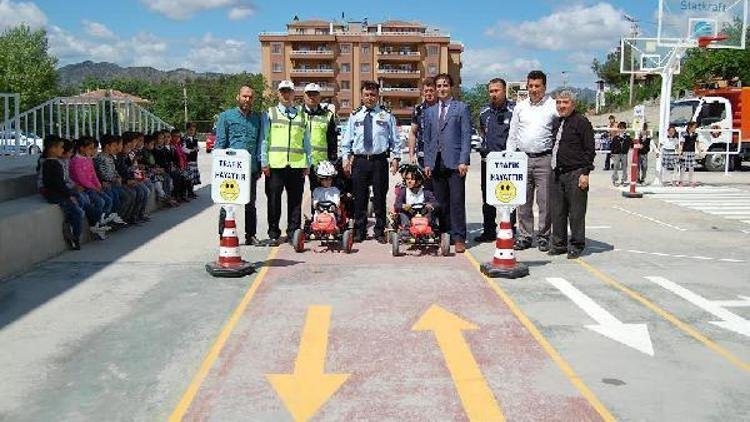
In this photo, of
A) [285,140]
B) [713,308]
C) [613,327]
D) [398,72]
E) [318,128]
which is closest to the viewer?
[613,327]

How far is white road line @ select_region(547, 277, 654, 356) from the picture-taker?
19.1 ft

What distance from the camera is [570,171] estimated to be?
9.20 m

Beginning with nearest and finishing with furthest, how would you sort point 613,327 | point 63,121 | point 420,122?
point 613,327 < point 420,122 < point 63,121

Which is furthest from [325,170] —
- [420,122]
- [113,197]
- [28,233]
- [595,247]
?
[595,247]

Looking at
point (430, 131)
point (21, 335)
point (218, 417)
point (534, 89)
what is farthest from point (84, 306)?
point (534, 89)

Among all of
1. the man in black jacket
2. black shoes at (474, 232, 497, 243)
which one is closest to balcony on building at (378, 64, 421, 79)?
black shoes at (474, 232, 497, 243)

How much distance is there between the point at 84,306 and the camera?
694 cm

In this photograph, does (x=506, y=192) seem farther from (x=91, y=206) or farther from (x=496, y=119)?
(x=91, y=206)

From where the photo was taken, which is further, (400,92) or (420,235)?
(400,92)

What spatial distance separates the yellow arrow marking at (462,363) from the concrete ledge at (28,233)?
16.4 ft

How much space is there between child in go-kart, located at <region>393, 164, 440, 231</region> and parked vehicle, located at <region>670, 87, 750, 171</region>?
2016cm

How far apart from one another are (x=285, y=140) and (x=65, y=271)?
3.28 meters

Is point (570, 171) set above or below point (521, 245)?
above

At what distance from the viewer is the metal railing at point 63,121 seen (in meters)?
13.0
